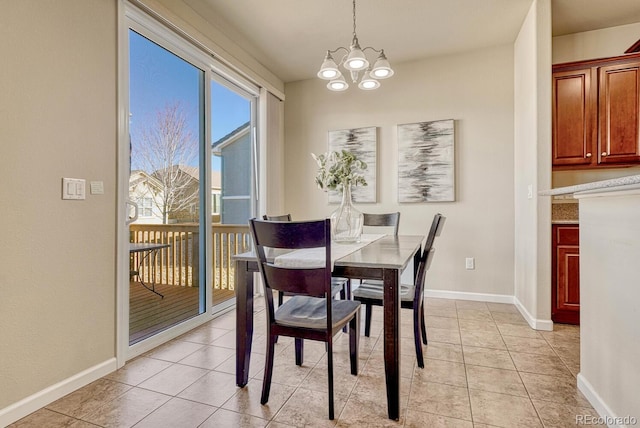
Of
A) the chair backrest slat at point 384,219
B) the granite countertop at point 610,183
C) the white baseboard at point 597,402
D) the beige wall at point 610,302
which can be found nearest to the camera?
the granite countertop at point 610,183

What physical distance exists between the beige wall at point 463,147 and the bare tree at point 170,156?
197 centimetres

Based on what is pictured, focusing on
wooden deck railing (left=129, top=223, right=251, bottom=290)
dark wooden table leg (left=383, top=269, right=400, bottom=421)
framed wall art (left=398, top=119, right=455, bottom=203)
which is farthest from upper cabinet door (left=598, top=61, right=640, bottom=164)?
wooden deck railing (left=129, top=223, right=251, bottom=290)

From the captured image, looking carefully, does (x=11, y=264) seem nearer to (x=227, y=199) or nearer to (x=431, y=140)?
(x=227, y=199)

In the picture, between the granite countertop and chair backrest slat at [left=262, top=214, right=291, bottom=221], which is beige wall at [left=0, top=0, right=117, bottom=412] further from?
the granite countertop

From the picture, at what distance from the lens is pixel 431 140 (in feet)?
12.0

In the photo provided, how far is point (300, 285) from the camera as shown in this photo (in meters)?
1.54

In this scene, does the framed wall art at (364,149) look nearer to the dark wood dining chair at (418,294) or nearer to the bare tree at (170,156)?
the bare tree at (170,156)

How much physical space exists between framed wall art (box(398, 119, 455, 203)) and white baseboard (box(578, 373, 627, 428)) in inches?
84.0

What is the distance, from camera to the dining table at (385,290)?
1528mm

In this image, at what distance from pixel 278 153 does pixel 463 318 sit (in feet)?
9.05

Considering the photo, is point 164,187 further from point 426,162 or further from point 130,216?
point 426,162

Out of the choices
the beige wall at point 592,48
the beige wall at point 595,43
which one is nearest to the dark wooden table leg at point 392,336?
the beige wall at point 592,48

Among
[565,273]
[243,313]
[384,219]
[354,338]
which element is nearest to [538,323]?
[565,273]

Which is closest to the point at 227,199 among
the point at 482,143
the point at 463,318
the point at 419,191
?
the point at 419,191
